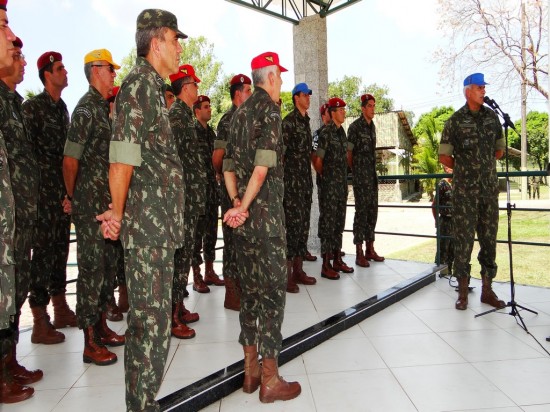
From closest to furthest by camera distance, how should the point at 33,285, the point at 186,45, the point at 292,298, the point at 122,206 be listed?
the point at 122,206 < the point at 33,285 < the point at 292,298 < the point at 186,45

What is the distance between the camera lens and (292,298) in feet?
12.8

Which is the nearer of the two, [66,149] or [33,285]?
[66,149]

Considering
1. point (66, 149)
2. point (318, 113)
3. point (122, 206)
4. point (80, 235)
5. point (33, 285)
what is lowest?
point (33, 285)

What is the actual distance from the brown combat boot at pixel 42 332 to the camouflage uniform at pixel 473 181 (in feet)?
10.2

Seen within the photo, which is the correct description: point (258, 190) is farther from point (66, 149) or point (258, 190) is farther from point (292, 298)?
point (292, 298)

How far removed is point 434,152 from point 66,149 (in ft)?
60.1

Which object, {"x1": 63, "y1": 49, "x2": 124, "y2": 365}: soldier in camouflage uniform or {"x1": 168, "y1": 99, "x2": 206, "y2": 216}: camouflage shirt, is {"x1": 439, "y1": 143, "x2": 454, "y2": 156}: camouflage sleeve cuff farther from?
{"x1": 63, "y1": 49, "x2": 124, "y2": 365}: soldier in camouflage uniform

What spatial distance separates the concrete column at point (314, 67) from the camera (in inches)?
235

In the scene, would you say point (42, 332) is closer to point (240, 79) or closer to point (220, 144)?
point (220, 144)

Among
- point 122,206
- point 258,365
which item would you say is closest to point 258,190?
point 122,206

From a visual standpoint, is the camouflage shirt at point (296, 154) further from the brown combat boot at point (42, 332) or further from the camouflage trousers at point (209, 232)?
the brown combat boot at point (42, 332)

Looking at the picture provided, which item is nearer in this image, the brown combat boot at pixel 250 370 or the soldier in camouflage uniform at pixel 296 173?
the brown combat boot at pixel 250 370

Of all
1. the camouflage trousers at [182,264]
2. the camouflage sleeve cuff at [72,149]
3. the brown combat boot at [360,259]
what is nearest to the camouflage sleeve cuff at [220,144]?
the camouflage trousers at [182,264]

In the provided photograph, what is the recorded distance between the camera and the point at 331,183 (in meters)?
4.53
